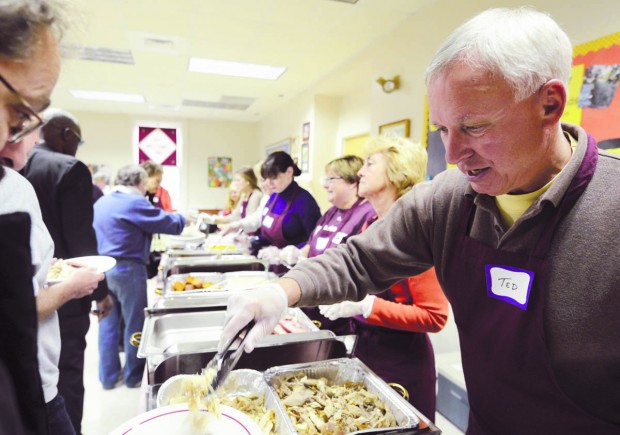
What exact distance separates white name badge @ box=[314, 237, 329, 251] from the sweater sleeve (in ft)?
2.45

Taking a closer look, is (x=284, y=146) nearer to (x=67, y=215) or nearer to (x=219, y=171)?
(x=219, y=171)

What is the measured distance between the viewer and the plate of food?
132 centimetres

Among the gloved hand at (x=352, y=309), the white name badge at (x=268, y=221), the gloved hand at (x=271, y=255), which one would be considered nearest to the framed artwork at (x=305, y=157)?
the white name badge at (x=268, y=221)

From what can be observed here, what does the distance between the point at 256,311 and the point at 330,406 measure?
327mm

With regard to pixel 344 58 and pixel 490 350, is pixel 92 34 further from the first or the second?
pixel 490 350

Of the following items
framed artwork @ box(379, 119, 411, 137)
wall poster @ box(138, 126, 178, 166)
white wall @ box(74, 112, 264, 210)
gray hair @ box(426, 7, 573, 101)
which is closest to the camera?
gray hair @ box(426, 7, 573, 101)

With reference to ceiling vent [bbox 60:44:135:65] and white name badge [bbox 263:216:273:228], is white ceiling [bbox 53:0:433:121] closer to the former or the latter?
ceiling vent [bbox 60:44:135:65]

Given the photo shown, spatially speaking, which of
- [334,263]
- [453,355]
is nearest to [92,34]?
[334,263]

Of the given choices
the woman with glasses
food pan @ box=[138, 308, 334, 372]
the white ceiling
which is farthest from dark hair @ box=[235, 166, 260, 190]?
food pan @ box=[138, 308, 334, 372]

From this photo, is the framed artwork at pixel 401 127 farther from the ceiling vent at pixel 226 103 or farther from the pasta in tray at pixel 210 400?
the ceiling vent at pixel 226 103

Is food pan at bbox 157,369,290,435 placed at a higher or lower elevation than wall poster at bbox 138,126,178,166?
lower

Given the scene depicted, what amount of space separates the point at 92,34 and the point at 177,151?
19.0 feet

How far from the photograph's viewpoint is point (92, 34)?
408 centimetres

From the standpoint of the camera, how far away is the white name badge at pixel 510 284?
0.81 metres
